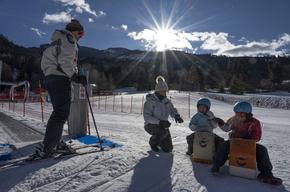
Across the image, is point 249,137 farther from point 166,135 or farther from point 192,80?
point 192,80

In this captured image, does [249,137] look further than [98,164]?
Yes

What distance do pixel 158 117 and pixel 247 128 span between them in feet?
4.50

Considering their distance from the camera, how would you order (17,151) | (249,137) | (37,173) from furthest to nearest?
(17,151), (249,137), (37,173)

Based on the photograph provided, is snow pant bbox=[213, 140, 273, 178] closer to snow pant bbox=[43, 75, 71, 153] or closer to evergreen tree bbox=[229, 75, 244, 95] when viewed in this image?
snow pant bbox=[43, 75, 71, 153]

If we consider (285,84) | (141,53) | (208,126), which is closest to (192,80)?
(285,84)

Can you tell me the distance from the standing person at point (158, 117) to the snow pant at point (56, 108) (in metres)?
1.38

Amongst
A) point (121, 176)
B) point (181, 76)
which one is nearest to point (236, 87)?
point (181, 76)

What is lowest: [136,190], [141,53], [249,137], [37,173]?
[136,190]

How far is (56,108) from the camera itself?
79.4 inches

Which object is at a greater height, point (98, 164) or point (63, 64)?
point (63, 64)

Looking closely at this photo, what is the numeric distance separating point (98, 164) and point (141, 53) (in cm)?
19121

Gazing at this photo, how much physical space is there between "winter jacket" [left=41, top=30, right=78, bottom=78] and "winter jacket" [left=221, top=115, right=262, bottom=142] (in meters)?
2.36

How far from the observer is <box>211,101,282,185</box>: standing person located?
1926 mm

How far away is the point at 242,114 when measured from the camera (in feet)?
7.73
